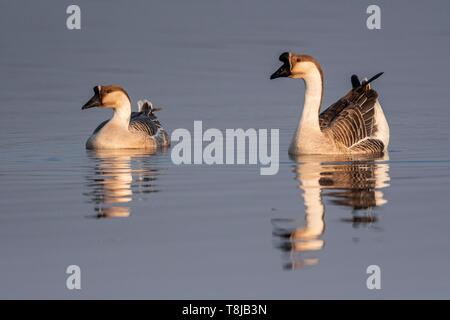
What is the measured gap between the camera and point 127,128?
922 inches

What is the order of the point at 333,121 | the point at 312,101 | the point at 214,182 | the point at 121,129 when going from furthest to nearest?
the point at 121,129 → the point at 333,121 → the point at 312,101 → the point at 214,182

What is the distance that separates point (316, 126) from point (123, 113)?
4.73m

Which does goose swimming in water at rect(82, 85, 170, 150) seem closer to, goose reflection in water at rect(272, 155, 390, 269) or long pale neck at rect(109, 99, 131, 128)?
long pale neck at rect(109, 99, 131, 128)

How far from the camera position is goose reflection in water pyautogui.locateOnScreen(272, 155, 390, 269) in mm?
12792

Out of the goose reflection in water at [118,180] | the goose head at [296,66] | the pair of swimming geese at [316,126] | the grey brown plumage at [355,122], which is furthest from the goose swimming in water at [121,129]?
the grey brown plumage at [355,122]

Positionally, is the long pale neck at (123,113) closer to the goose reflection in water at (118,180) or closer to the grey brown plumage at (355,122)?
the goose reflection in water at (118,180)

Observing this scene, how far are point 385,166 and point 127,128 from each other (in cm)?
612

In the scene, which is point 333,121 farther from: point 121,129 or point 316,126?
point 121,129

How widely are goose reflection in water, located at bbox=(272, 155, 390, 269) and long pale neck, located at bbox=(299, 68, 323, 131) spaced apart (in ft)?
2.43

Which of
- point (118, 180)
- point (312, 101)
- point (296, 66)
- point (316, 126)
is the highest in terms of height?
point (296, 66)

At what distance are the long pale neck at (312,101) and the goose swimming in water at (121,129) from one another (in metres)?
3.34

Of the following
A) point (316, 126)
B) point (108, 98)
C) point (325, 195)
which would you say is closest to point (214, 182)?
point (325, 195)

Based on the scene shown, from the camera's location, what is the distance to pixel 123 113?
23750 mm

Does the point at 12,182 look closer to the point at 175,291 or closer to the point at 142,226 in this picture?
the point at 142,226
